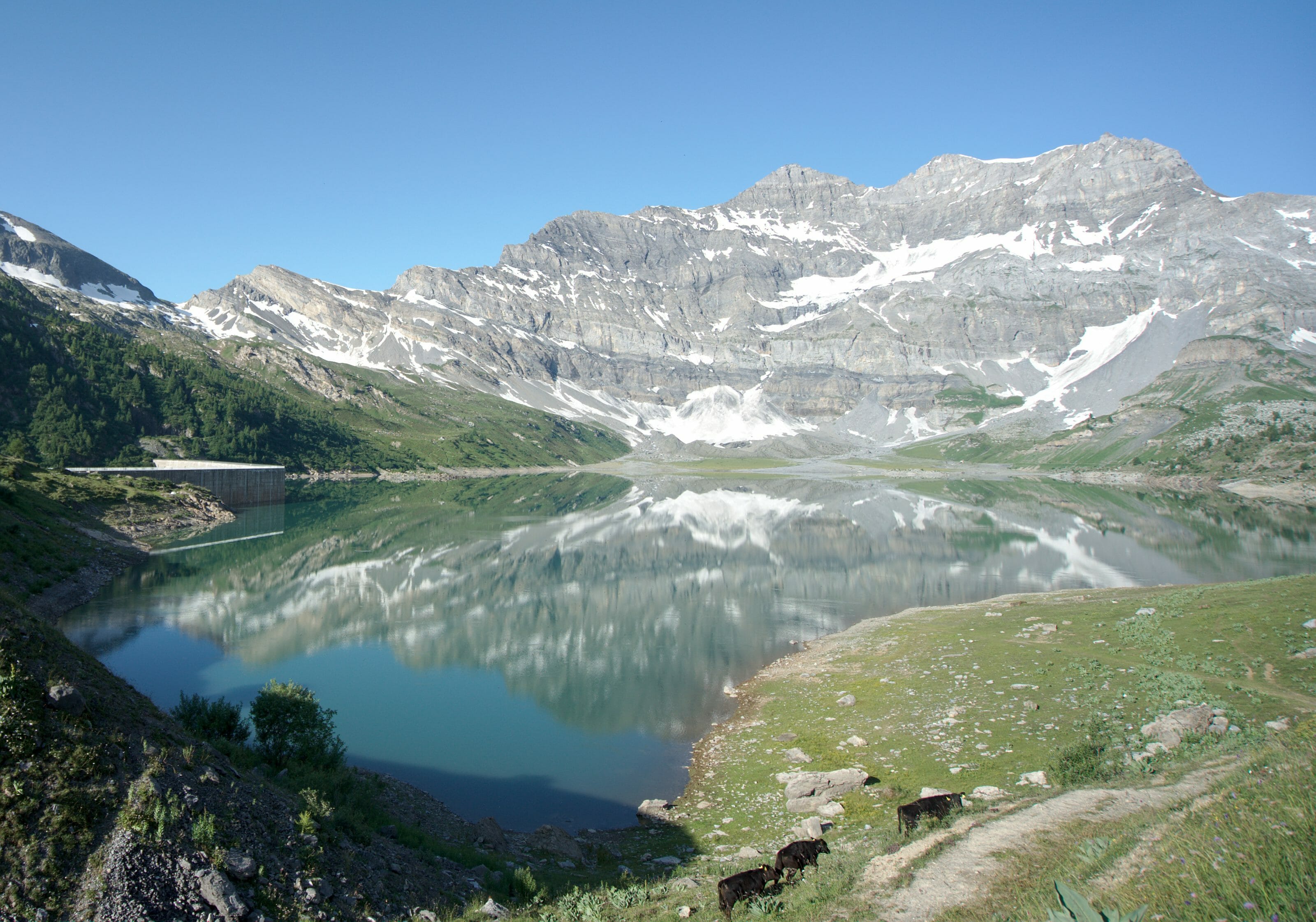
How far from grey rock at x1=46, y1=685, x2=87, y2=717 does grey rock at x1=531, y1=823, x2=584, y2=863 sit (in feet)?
36.7

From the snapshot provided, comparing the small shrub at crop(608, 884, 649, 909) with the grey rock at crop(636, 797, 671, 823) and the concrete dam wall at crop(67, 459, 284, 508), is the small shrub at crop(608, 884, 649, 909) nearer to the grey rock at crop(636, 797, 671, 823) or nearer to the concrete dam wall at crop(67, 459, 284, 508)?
the grey rock at crop(636, 797, 671, 823)

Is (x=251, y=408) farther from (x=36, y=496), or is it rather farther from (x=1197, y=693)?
(x=1197, y=693)

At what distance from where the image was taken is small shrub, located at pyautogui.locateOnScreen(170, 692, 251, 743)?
17.6 metres

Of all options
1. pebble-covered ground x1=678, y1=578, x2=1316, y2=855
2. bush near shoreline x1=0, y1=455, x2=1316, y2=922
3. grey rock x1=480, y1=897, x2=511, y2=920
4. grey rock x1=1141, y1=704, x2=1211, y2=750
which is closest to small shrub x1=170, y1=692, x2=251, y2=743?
bush near shoreline x1=0, y1=455, x2=1316, y2=922

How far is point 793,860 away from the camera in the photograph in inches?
476

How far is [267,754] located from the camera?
17641 millimetres

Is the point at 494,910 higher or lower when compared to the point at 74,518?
higher

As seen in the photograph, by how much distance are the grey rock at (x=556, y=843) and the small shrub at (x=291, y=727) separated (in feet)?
19.3

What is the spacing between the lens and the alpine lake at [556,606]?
86.8 ft

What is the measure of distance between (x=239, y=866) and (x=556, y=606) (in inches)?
1671

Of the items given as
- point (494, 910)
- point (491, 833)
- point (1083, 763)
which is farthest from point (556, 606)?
point (494, 910)

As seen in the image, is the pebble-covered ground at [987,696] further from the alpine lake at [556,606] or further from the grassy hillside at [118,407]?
the grassy hillside at [118,407]

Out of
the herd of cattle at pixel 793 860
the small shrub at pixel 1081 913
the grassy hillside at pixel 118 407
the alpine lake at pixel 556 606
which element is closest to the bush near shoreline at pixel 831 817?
the herd of cattle at pixel 793 860

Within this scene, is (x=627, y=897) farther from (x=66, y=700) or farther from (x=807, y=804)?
(x=66, y=700)
